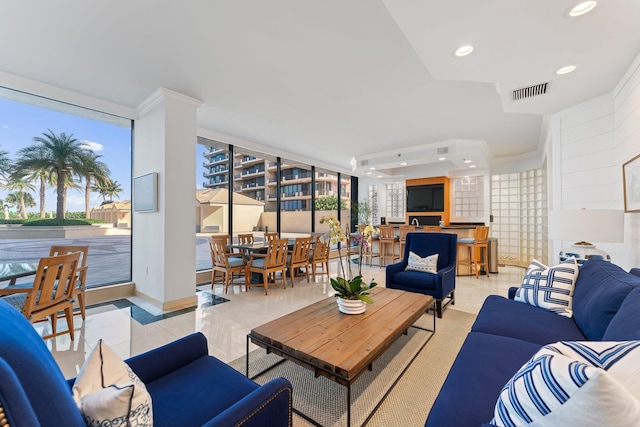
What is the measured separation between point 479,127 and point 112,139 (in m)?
6.35

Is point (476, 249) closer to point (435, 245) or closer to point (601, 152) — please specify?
point (435, 245)

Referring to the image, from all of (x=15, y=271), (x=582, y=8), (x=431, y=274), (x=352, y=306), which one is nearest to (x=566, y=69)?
(x=582, y=8)

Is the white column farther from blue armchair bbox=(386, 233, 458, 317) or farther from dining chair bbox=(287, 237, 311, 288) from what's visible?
blue armchair bbox=(386, 233, 458, 317)

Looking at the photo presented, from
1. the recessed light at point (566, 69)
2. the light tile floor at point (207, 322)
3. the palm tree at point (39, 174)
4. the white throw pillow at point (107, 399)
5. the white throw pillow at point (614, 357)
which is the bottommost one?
the light tile floor at point (207, 322)

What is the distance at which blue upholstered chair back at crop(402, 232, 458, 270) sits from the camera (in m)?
3.93

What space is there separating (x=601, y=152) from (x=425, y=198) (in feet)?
16.3

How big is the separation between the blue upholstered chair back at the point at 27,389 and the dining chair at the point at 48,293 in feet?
7.99

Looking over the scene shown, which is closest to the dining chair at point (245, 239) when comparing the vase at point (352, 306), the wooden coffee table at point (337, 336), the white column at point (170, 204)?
the white column at point (170, 204)

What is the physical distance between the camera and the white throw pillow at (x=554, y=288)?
2213 mm

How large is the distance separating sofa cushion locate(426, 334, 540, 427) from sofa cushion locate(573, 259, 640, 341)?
16.3 inches

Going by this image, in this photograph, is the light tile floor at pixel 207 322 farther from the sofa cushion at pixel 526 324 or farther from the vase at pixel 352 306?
the sofa cushion at pixel 526 324

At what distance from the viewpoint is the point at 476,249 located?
5.74 m

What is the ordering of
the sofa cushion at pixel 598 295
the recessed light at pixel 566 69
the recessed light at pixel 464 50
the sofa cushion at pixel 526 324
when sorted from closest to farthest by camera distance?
the sofa cushion at pixel 598 295 → the sofa cushion at pixel 526 324 → the recessed light at pixel 464 50 → the recessed light at pixel 566 69

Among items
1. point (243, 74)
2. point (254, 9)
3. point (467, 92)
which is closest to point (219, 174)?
point (243, 74)
